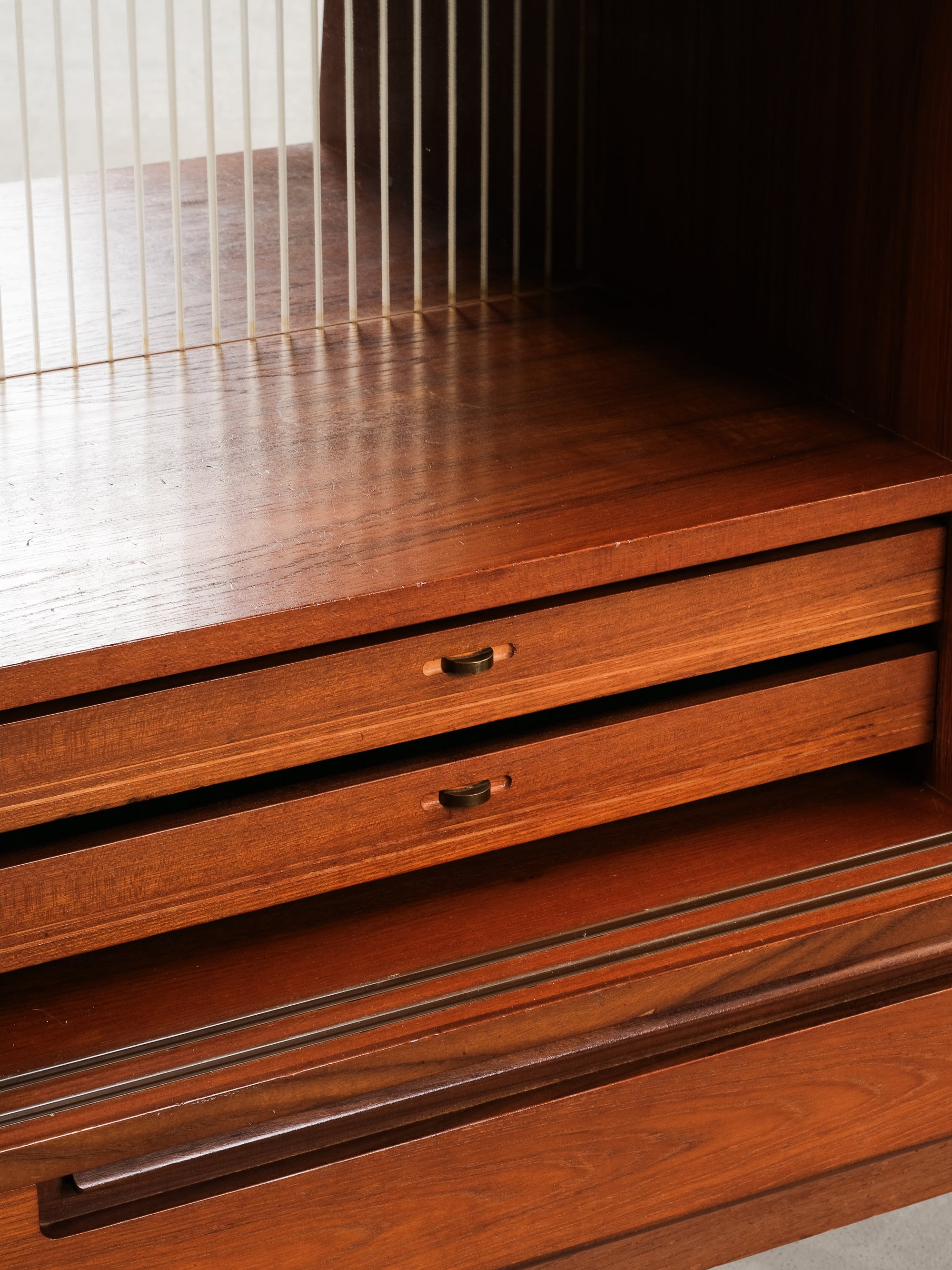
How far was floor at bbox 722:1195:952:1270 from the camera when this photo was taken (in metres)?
0.93

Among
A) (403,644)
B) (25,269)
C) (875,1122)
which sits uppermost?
(25,269)

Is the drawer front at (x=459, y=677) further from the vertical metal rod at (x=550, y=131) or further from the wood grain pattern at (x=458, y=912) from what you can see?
the vertical metal rod at (x=550, y=131)

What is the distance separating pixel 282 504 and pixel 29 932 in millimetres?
245

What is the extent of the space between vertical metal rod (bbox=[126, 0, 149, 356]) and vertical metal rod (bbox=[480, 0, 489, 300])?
8.8 inches

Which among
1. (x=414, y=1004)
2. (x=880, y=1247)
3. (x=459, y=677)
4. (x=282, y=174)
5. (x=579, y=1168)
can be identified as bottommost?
(x=880, y=1247)

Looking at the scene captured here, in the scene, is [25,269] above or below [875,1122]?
above

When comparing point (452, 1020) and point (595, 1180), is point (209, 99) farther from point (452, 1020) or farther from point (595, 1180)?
point (595, 1180)

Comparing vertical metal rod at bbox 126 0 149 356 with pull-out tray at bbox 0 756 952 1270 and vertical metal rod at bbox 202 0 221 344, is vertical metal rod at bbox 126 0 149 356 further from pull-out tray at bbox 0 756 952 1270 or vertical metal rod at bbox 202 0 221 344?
pull-out tray at bbox 0 756 952 1270

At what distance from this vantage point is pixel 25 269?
3.20ft

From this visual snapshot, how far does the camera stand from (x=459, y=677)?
755 millimetres

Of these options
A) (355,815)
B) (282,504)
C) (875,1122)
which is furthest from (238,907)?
(875,1122)

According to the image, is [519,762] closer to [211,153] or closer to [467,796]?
[467,796]

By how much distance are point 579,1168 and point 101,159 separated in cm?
64

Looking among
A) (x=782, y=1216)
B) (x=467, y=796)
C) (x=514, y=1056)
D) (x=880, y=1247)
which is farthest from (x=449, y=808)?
(x=880, y=1247)
